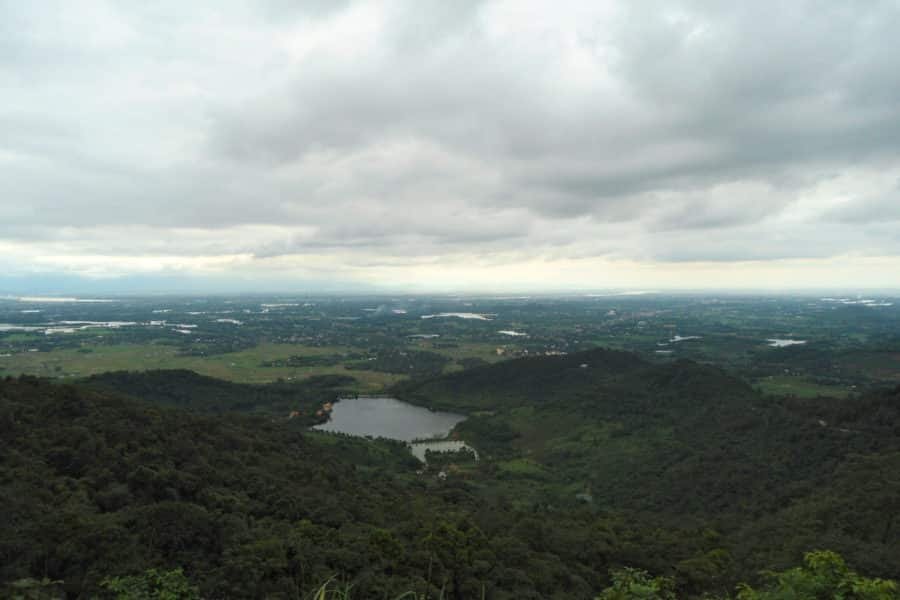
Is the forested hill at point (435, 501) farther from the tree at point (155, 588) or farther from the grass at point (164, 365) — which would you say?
the grass at point (164, 365)

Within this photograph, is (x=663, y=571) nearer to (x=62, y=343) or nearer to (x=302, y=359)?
(x=302, y=359)

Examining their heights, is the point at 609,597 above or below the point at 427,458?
above

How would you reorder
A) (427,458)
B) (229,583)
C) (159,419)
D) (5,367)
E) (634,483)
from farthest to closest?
1. (5,367)
2. (427,458)
3. (634,483)
4. (159,419)
5. (229,583)

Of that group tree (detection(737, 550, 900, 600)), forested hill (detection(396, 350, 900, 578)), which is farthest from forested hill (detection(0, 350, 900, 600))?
tree (detection(737, 550, 900, 600))

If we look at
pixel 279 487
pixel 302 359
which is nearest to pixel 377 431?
pixel 279 487

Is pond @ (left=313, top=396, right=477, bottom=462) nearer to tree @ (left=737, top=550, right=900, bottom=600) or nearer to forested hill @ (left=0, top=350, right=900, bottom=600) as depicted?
forested hill @ (left=0, top=350, right=900, bottom=600)

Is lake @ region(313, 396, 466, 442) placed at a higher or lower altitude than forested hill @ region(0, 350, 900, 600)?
lower

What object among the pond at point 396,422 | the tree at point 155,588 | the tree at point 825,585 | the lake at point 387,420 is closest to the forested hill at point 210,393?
the lake at point 387,420

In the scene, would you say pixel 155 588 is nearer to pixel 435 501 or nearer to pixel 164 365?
pixel 435 501
